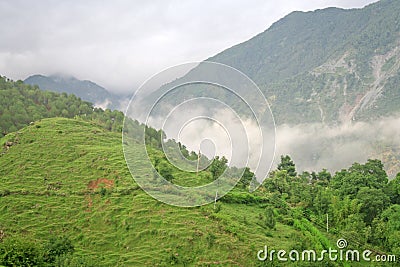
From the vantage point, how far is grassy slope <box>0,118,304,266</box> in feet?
78.4

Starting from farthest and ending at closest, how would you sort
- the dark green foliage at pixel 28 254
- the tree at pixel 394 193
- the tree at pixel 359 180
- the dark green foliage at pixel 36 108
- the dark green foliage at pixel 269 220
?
the dark green foliage at pixel 36 108 → the tree at pixel 359 180 → the tree at pixel 394 193 → the dark green foliage at pixel 269 220 → the dark green foliage at pixel 28 254

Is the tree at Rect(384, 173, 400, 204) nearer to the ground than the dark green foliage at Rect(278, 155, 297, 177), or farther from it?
nearer to the ground

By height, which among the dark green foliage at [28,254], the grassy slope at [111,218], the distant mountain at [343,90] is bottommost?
the dark green foliage at [28,254]

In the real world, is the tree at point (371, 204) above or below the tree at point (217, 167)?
above

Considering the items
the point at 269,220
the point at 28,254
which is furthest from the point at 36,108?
the point at 28,254

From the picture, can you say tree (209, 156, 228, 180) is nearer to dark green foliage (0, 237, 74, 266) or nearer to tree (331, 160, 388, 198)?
dark green foliage (0, 237, 74, 266)

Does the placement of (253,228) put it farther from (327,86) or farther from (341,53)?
(341,53)

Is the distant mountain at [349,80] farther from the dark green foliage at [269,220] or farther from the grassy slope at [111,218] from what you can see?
the grassy slope at [111,218]

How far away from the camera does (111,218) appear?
2808 centimetres

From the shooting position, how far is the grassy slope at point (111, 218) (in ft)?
78.4

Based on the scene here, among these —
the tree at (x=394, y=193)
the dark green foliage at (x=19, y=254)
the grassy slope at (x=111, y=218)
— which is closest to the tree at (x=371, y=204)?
the tree at (x=394, y=193)

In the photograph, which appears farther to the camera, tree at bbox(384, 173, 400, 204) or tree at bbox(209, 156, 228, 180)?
tree at bbox(384, 173, 400, 204)

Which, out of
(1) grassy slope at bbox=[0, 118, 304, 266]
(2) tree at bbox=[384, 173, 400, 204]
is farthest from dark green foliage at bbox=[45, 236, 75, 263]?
(2) tree at bbox=[384, 173, 400, 204]

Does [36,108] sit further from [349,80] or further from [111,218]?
[349,80]
